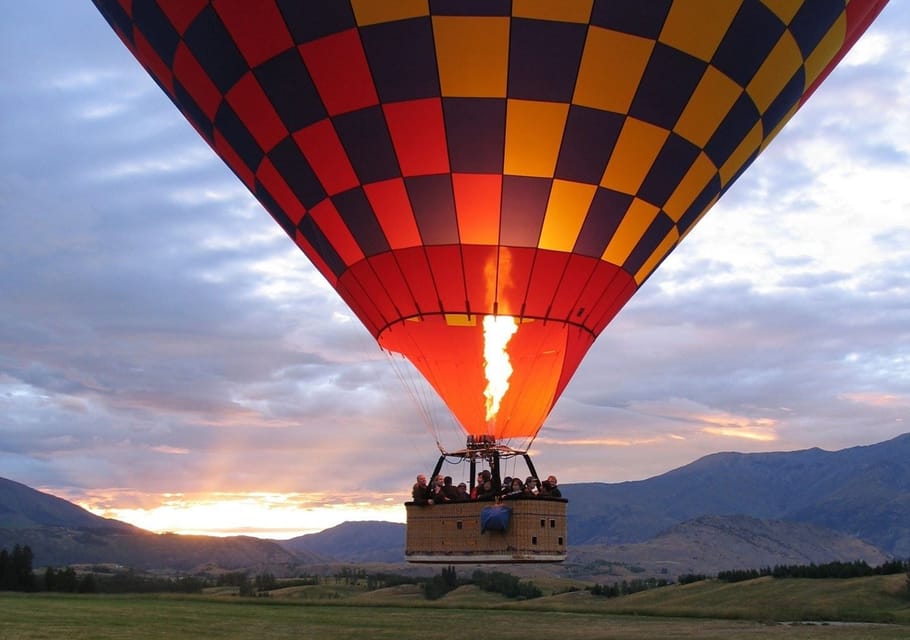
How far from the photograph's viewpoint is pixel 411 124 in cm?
1127

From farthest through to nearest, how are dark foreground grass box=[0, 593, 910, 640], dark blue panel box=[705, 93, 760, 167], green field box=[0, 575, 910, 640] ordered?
green field box=[0, 575, 910, 640] → dark foreground grass box=[0, 593, 910, 640] → dark blue panel box=[705, 93, 760, 167]

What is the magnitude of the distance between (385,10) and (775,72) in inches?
192

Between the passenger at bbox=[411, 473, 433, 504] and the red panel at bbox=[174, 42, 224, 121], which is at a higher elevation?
the red panel at bbox=[174, 42, 224, 121]

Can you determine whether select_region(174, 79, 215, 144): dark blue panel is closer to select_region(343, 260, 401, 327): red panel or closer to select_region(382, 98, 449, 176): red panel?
select_region(343, 260, 401, 327): red panel

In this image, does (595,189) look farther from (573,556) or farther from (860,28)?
(573,556)

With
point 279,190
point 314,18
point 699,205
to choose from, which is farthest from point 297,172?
point 699,205

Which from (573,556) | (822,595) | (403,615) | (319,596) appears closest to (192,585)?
(319,596)

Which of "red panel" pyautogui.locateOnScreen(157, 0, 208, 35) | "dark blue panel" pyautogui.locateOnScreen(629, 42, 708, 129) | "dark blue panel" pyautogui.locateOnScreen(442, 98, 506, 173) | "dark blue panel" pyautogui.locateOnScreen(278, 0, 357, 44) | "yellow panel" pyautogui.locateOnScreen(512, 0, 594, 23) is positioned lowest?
"dark blue panel" pyautogui.locateOnScreen(442, 98, 506, 173)

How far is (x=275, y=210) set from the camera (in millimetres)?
13367

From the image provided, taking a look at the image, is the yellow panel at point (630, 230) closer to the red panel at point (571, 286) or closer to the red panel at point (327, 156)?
the red panel at point (571, 286)

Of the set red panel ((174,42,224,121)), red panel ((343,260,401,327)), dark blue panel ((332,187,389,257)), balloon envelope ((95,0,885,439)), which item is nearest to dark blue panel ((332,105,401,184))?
balloon envelope ((95,0,885,439))

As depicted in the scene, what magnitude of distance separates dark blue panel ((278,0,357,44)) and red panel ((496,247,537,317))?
3020mm

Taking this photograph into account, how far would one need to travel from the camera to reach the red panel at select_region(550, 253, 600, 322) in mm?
11766

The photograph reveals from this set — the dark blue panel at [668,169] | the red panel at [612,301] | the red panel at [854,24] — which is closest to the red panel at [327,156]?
the red panel at [612,301]
